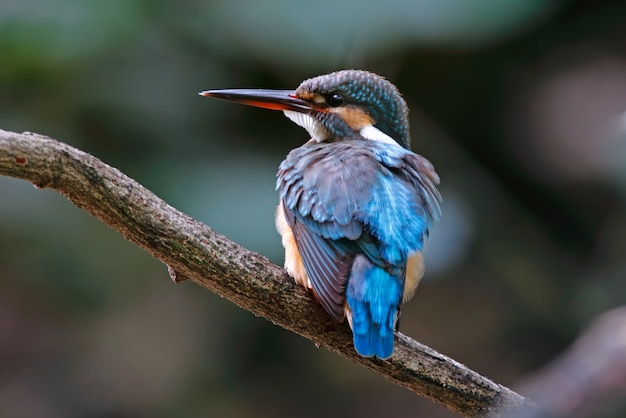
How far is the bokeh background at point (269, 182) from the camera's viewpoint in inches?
188

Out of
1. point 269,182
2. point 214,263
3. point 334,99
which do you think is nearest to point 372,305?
point 214,263

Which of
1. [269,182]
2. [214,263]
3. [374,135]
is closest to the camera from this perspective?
[214,263]

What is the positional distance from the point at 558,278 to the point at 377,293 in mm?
3343

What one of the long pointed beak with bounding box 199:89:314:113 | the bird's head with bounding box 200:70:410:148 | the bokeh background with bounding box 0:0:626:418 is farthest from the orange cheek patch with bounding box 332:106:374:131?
the bokeh background with bounding box 0:0:626:418

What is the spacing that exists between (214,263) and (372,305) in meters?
0.49

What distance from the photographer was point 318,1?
4848 mm

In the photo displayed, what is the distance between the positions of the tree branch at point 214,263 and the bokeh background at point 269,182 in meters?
1.84

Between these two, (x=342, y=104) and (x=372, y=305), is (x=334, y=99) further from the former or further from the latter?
(x=372, y=305)

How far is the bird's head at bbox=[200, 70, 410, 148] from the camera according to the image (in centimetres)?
331

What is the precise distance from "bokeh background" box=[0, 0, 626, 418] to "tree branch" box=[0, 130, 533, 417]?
1.84 metres

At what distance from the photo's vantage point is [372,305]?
2.44 metres

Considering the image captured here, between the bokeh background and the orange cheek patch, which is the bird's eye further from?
the bokeh background

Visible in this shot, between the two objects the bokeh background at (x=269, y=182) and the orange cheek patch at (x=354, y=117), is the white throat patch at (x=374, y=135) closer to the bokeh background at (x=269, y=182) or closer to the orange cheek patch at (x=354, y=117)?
the orange cheek patch at (x=354, y=117)

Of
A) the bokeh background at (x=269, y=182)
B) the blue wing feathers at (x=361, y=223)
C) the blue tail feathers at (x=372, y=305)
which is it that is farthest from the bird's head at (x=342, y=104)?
the bokeh background at (x=269, y=182)
